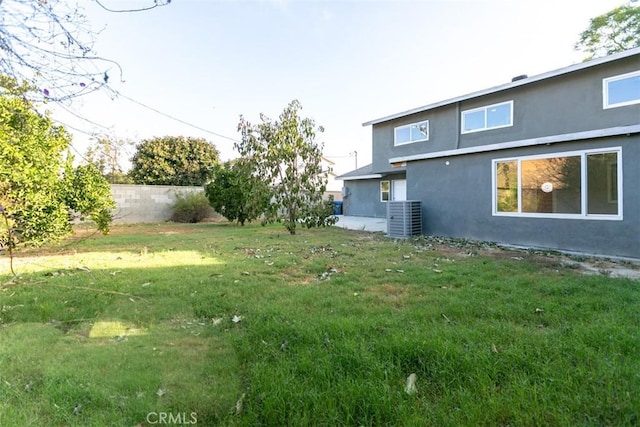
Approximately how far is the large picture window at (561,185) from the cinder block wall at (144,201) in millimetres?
14619

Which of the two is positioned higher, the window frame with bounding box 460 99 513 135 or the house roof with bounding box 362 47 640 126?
the house roof with bounding box 362 47 640 126

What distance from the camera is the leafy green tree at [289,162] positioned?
10.8 metres

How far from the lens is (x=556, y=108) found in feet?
35.7

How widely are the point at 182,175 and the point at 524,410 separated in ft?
74.4

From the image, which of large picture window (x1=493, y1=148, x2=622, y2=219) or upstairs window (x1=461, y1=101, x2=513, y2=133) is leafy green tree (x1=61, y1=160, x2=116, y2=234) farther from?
upstairs window (x1=461, y1=101, x2=513, y2=133)

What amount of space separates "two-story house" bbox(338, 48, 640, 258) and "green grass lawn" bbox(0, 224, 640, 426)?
2833mm

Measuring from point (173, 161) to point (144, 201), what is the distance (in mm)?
5172

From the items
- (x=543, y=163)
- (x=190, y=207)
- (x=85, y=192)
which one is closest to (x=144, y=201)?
(x=190, y=207)

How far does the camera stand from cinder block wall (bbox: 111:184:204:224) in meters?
16.7

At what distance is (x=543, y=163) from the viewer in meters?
7.90

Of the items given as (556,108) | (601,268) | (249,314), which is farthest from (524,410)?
(556,108)

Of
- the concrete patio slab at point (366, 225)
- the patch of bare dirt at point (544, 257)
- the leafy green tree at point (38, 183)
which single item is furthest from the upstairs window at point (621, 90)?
the leafy green tree at point (38, 183)

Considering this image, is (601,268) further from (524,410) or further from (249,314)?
(249,314)

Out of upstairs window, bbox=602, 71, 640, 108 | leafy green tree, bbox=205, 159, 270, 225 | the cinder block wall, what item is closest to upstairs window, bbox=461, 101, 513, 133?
upstairs window, bbox=602, 71, 640, 108
